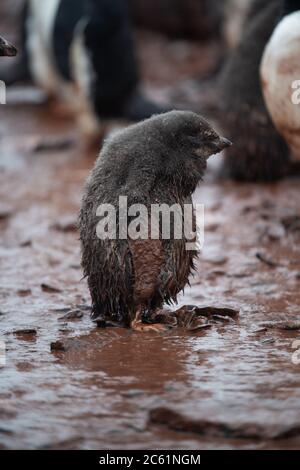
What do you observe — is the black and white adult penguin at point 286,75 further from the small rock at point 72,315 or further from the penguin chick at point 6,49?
the small rock at point 72,315

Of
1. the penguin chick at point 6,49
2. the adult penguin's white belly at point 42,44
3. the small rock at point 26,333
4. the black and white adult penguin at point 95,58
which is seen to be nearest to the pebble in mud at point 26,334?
the small rock at point 26,333

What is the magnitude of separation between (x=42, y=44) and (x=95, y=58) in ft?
6.79

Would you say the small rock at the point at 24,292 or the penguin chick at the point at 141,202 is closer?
the penguin chick at the point at 141,202

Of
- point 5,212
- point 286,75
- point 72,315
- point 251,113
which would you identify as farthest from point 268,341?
point 251,113

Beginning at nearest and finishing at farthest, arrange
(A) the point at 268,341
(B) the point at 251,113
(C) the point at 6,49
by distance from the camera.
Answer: (A) the point at 268,341 → (C) the point at 6,49 → (B) the point at 251,113

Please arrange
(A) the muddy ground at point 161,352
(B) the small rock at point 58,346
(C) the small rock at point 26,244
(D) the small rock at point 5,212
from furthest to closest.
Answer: (D) the small rock at point 5,212
(C) the small rock at point 26,244
(B) the small rock at point 58,346
(A) the muddy ground at point 161,352

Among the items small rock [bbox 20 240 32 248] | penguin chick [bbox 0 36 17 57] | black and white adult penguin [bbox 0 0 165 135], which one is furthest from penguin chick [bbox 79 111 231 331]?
black and white adult penguin [bbox 0 0 165 135]

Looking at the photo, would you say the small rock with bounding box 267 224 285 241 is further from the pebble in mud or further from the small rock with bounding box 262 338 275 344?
the pebble in mud

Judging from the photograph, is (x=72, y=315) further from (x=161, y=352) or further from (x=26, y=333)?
(x=161, y=352)

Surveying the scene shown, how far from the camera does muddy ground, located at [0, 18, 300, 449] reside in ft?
11.1

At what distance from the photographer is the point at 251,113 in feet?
26.1

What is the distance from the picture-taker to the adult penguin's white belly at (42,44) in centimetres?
1112

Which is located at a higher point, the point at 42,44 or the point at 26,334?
the point at 42,44

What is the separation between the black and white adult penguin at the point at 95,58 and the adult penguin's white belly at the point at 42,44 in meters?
0.02
